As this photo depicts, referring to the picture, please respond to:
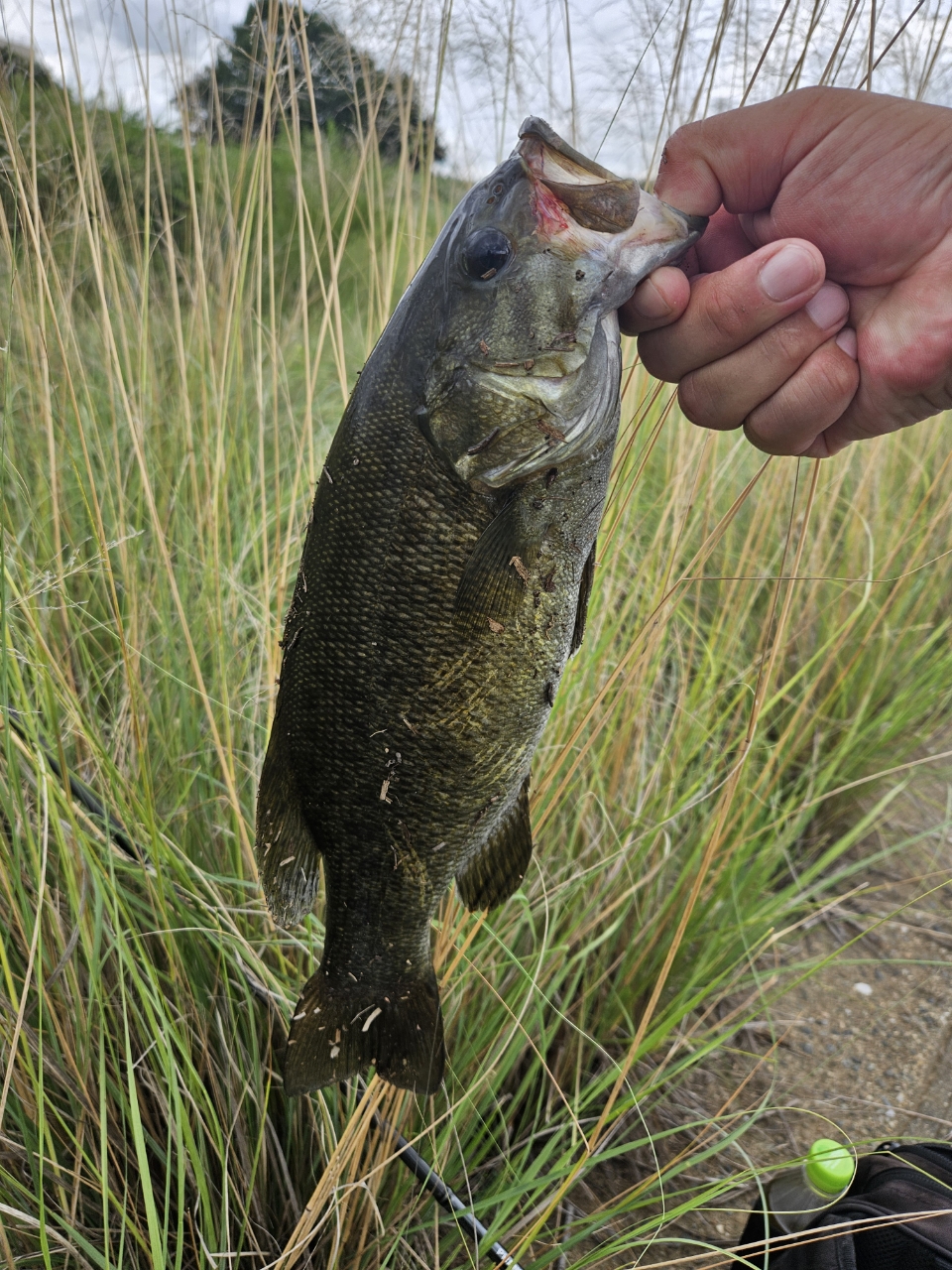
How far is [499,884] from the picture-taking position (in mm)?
1478

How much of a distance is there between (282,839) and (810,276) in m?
1.09

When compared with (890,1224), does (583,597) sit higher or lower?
higher

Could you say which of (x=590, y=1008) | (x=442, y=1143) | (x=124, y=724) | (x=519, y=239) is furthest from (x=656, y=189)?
(x=590, y=1008)

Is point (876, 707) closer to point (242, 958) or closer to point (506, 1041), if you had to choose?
point (506, 1041)

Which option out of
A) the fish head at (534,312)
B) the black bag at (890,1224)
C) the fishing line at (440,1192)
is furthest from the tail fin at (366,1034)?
the fish head at (534,312)

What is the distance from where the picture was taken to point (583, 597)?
136 cm

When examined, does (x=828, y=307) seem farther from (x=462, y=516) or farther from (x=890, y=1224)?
(x=890, y=1224)

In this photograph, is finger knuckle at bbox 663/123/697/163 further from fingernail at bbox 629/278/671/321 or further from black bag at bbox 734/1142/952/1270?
black bag at bbox 734/1142/952/1270

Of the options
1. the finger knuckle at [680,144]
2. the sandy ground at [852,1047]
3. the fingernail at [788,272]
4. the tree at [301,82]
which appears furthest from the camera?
Result: the sandy ground at [852,1047]

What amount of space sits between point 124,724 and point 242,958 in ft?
2.00

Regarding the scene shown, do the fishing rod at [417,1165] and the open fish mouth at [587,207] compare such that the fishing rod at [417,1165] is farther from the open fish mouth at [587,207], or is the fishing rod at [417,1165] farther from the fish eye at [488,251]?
the open fish mouth at [587,207]

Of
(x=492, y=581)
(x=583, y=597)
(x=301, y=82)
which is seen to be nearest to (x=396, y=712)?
(x=492, y=581)

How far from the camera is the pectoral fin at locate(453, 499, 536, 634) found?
4.00 feet

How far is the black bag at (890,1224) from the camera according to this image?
1.45 meters
